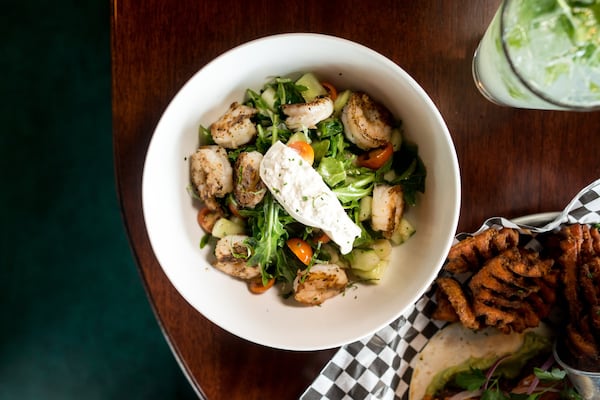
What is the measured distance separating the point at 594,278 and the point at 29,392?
2.19 metres

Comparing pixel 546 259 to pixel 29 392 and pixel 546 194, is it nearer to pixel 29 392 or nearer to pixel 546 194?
pixel 546 194

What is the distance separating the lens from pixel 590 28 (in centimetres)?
114

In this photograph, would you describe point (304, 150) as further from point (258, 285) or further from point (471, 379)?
point (471, 379)

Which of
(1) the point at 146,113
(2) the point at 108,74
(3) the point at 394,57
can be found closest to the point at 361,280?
(3) the point at 394,57

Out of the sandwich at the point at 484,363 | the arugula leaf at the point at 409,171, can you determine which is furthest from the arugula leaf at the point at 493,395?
the arugula leaf at the point at 409,171

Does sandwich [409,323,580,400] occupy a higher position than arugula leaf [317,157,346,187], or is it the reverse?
arugula leaf [317,157,346,187]

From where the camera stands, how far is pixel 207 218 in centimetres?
144

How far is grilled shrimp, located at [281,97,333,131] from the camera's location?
4.30ft

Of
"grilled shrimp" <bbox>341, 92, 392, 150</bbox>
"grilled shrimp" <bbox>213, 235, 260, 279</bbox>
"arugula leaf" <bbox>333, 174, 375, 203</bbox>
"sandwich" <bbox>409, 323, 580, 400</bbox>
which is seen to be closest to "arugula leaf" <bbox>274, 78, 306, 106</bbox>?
"grilled shrimp" <bbox>341, 92, 392, 150</bbox>

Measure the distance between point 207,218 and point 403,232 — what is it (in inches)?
17.9

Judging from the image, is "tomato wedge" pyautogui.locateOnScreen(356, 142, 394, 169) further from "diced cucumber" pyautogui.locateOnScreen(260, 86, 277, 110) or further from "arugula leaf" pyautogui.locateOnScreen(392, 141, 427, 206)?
"diced cucumber" pyautogui.locateOnScreen(260, 86, 277, 110)

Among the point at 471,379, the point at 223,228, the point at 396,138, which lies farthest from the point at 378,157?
the point at 471,379

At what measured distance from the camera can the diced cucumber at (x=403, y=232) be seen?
1.44 m

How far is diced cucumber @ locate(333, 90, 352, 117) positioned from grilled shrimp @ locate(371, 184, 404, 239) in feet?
0.63
